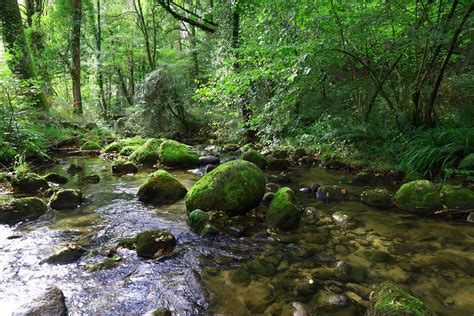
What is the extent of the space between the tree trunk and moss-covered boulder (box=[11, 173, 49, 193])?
6.21 m

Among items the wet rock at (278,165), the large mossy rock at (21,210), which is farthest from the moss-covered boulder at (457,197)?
the large mossy rock at (21,210)

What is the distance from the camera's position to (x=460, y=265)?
11.5ft

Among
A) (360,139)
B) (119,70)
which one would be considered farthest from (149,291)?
(119,70)

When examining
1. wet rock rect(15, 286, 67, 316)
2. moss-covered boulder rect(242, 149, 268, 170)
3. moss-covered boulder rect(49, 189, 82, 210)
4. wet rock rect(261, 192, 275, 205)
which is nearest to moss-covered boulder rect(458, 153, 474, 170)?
wet rock rect(261, 192, 275, 205)

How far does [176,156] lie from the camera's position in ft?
32.3

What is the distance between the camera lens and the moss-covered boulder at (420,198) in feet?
16.6

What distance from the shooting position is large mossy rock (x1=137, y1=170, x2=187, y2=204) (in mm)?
6199

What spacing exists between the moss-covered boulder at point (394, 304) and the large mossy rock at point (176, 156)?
796 centimetres

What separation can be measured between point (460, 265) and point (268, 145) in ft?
27.3

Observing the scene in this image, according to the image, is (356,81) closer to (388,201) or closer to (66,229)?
(388,201)

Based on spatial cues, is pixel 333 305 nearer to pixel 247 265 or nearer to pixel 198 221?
pixel 247 265

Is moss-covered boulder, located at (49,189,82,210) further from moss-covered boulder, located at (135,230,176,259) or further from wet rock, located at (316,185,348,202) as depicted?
wet rock, located at (316,185,348,202)

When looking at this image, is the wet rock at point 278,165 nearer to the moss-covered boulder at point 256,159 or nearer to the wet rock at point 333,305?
the moss-covered boulder at point 256,159

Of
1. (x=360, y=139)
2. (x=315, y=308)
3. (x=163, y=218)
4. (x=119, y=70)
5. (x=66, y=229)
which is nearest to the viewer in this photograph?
(x=315, y=308)
